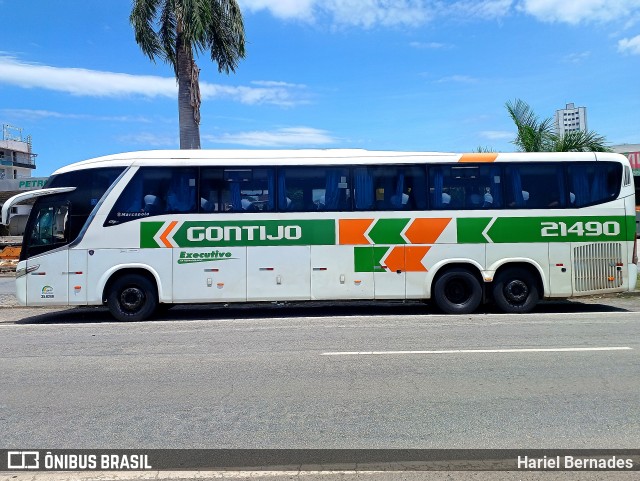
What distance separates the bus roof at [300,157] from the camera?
12.2 meters

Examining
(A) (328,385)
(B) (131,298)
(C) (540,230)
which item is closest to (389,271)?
(C) (540,230)

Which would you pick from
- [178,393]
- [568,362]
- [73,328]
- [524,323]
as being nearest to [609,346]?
[568,362]

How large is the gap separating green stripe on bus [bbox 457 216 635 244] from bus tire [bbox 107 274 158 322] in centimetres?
678

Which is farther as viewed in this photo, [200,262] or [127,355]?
[200,262]

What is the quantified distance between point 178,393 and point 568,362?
16.0 feet

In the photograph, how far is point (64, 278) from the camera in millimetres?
12047

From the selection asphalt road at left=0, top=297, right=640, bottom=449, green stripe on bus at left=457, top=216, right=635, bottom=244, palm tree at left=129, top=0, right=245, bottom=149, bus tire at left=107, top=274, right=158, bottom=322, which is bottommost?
asphalt road at left=0, top=297, right=640, bottom=449

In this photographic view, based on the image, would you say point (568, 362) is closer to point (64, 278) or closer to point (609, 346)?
point (609, 346)

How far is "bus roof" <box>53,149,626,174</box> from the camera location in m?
12.2

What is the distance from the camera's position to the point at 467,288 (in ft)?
41.2

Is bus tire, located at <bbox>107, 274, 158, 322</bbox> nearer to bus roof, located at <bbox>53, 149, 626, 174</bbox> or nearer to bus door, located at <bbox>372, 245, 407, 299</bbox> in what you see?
bus roof, located at <bbox>53, 149, 626, 174</bbox>

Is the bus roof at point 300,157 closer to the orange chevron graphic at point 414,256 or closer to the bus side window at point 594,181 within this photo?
the bus side window at point 594,181

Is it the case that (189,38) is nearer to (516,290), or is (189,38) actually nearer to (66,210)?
(66,210)

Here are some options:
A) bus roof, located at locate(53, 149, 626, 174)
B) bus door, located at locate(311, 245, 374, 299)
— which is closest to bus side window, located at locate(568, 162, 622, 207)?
bus roof, located at locate(53, 149, 626, 174)
